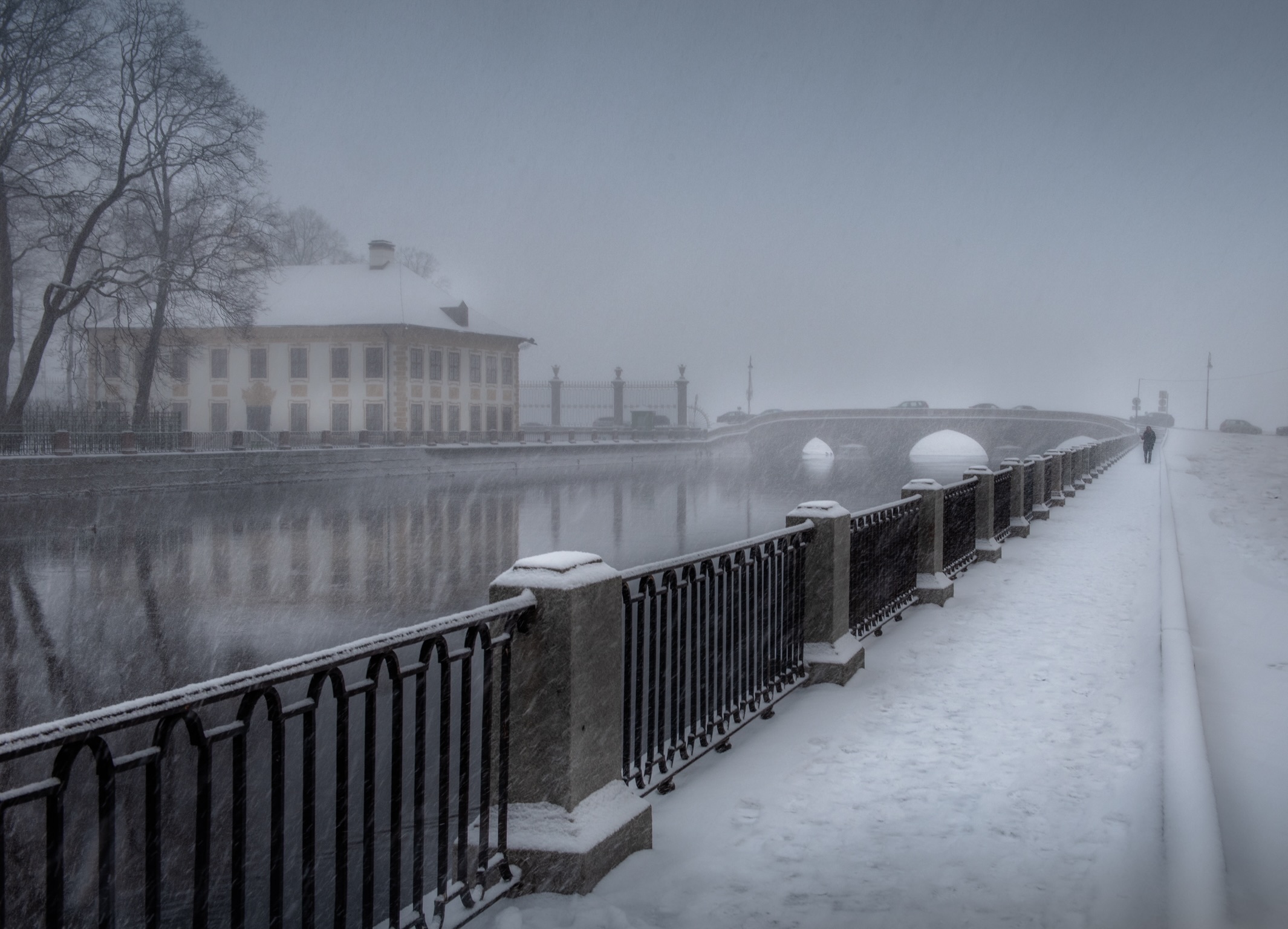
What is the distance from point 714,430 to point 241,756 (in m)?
59.8

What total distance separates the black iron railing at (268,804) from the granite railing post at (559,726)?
2.9 inches

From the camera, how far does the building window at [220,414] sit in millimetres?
47438

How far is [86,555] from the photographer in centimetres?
1556

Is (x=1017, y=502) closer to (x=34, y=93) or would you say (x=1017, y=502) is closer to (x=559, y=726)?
(x=559, y=726)

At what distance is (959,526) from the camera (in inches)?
438

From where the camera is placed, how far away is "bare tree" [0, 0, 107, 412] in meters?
26.4

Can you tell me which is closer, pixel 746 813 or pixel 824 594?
pixel 746 813

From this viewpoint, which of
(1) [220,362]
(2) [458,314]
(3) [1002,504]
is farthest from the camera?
(2) [458,314]

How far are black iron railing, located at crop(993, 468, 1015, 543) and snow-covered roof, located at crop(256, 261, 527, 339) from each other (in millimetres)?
35489

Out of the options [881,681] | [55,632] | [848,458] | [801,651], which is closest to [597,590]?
[801,651]

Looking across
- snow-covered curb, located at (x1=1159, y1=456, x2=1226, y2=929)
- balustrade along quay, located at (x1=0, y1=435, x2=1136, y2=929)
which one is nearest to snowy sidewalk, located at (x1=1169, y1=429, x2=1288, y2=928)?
snow-covered curb, located at (x1=1159, y1=456, x2=1226, y2=929)

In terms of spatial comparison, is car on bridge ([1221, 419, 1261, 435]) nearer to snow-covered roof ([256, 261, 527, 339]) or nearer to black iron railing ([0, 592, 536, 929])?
snow-covered roof ([256, 261, 527, 339])

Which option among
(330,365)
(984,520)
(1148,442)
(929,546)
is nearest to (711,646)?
(929,546)

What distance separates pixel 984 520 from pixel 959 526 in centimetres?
166
